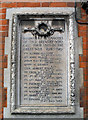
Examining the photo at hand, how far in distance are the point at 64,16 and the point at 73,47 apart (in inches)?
23.1

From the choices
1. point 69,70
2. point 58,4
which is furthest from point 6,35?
point 69,70

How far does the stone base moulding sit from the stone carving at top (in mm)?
151

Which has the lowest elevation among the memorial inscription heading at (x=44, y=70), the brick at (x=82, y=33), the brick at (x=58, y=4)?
the memorial inscription heading at (x=44, y=70)

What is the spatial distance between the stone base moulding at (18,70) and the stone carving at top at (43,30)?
0.15 m

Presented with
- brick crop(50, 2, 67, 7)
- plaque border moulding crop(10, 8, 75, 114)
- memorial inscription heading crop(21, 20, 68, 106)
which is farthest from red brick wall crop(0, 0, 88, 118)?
memorial inscription heading crop(21, 20, 68, 106)

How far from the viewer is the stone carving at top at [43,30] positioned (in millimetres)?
2965

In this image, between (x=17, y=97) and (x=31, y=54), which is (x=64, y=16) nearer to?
(x=31, y=54)

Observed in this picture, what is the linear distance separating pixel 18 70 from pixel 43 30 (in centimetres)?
83

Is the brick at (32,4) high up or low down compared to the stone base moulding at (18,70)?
up

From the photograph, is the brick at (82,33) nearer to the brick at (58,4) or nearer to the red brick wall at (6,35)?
A: the red brick wall at (6,35)

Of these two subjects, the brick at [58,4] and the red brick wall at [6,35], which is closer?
the red brick wall at [6,35]

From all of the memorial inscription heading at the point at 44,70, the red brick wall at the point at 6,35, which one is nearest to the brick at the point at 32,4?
the red brick wall at the point at 6,35

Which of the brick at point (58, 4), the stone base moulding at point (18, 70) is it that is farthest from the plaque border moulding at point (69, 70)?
the brick at point (58, 4)

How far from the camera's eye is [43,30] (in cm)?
300
